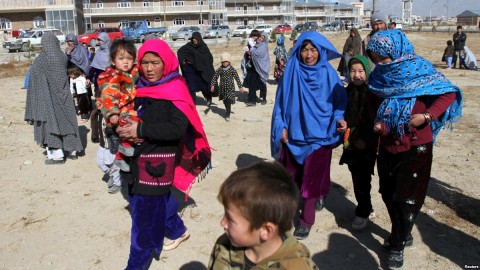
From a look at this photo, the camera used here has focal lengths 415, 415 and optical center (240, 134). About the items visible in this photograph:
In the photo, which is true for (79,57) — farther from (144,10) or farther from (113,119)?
(144,10)

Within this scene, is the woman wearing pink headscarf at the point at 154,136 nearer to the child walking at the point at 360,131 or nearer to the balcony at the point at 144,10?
the child walking at the point at 360,131

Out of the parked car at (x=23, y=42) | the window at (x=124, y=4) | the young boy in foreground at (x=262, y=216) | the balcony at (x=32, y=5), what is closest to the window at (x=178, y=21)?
the window at (x=124, y=4)

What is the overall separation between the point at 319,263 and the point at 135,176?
Result: 1574 mm

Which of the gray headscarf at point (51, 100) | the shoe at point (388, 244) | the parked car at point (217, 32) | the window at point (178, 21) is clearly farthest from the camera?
the window at point (178, 21)

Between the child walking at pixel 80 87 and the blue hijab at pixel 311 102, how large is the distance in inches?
182

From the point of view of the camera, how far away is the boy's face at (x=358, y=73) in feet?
11.1

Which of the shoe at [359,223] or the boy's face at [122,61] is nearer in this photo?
the boy's face at [122,61]

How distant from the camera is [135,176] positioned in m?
2.89

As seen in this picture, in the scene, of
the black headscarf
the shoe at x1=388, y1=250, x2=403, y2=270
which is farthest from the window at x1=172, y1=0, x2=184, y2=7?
the shoe at x1=388, y1=250, x2=403, y2=270

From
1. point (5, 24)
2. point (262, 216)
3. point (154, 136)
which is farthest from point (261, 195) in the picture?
point (5, 24)

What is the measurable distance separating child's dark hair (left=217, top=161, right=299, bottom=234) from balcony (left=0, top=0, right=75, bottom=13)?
5002 centimetres

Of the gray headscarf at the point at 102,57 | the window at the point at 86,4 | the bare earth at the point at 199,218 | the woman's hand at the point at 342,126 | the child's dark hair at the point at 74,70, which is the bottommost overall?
the bare earth at the point at 199,218

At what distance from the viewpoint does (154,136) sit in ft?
8.70

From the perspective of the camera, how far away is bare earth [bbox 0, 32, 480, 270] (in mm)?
3322
